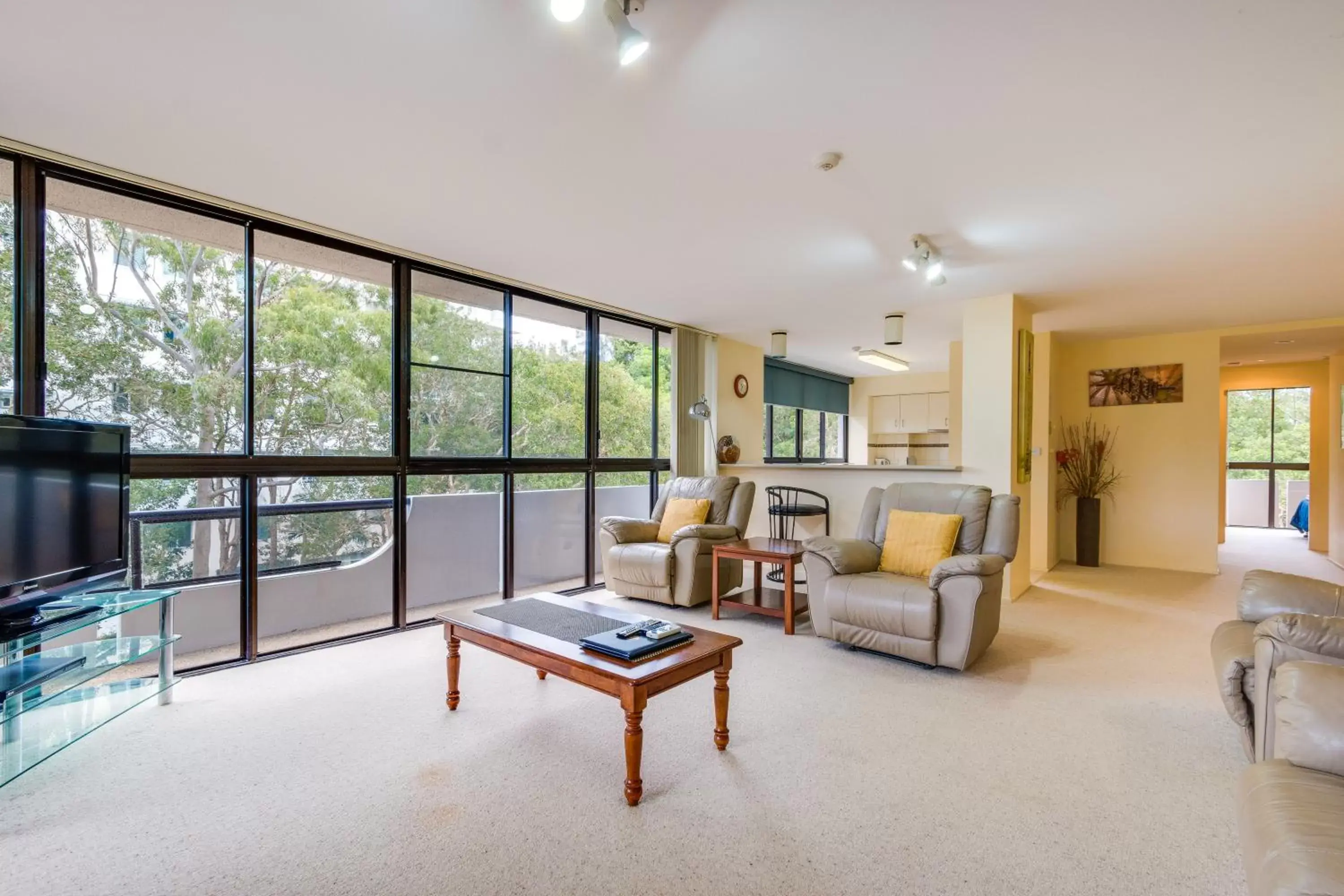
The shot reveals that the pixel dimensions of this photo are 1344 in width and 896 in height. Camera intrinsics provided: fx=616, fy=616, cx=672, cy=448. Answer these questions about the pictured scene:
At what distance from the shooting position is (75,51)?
6.54 ft

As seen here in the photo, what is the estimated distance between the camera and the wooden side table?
391cm

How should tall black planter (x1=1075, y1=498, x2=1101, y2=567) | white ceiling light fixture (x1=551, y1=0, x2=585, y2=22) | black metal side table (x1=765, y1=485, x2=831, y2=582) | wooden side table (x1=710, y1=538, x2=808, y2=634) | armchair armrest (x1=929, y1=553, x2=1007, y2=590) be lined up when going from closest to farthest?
white ceiling light fixture (x1=551, y1=0, x2=585, y2=22)
armchair armrest (x1=929, y1=553, x2=1007, y2=590)
wooden side table (x1=710, y1=538, x2=808, y2=634)
black metal side table (x1=765, y1=485, x2=831, y2=582)
tall black planter (x1=1075, y1=498, x2=1101, y2=567)

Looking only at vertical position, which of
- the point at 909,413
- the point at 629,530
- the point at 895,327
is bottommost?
the point at 629,530

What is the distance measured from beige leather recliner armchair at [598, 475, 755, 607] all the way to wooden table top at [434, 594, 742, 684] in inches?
61.0

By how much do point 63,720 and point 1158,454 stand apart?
8.15 metres

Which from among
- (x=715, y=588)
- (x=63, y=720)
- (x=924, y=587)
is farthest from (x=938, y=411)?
(x=63, y=720)

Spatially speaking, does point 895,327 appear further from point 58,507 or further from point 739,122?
point 58,507

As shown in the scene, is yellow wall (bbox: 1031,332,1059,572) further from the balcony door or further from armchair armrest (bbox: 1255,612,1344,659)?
the balcony door

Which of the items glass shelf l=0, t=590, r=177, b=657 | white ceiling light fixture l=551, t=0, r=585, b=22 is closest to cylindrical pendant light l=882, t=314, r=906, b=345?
white ceiling light fixture l=551, t=0, r=585, b=22

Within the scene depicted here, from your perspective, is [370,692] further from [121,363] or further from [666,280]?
[666,280]

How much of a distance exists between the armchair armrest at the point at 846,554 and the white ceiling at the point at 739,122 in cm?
180

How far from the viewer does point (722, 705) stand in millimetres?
2363

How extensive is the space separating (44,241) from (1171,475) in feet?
27.8

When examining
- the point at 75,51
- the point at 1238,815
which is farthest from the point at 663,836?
the point at 75,51
